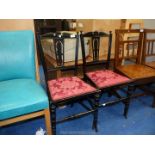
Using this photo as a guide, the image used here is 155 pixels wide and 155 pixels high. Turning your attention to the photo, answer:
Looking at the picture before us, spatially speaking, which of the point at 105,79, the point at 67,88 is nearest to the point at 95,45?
the point at 105,79

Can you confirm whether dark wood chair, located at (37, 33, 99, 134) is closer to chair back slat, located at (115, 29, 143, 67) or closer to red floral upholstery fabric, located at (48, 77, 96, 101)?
red floral upholstery fabric, located at (48, 77, 96, 101)

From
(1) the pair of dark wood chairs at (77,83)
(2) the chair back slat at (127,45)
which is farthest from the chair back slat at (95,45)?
(2) the chair back slat at (127,45)

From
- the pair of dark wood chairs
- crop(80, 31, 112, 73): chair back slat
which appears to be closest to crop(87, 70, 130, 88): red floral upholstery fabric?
A: the pair of dark wood chairs

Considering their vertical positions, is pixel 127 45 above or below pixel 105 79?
above

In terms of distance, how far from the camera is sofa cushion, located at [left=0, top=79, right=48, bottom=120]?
47.1 inches

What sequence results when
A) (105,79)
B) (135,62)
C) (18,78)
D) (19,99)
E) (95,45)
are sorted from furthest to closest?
(135,62) < (95,45) < (105,79) < (18,78) < (19,99)

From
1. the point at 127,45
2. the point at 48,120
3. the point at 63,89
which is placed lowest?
the point at 48,120

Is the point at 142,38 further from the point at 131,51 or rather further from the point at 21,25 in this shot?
the point at 21,25

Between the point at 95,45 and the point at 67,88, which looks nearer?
the point at 67,88

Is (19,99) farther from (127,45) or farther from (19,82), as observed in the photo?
(127,45)

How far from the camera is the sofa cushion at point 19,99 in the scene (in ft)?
3.92

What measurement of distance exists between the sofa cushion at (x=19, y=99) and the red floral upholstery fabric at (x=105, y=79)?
629mm

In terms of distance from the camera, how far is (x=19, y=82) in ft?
4.76

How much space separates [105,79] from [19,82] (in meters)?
0.86
